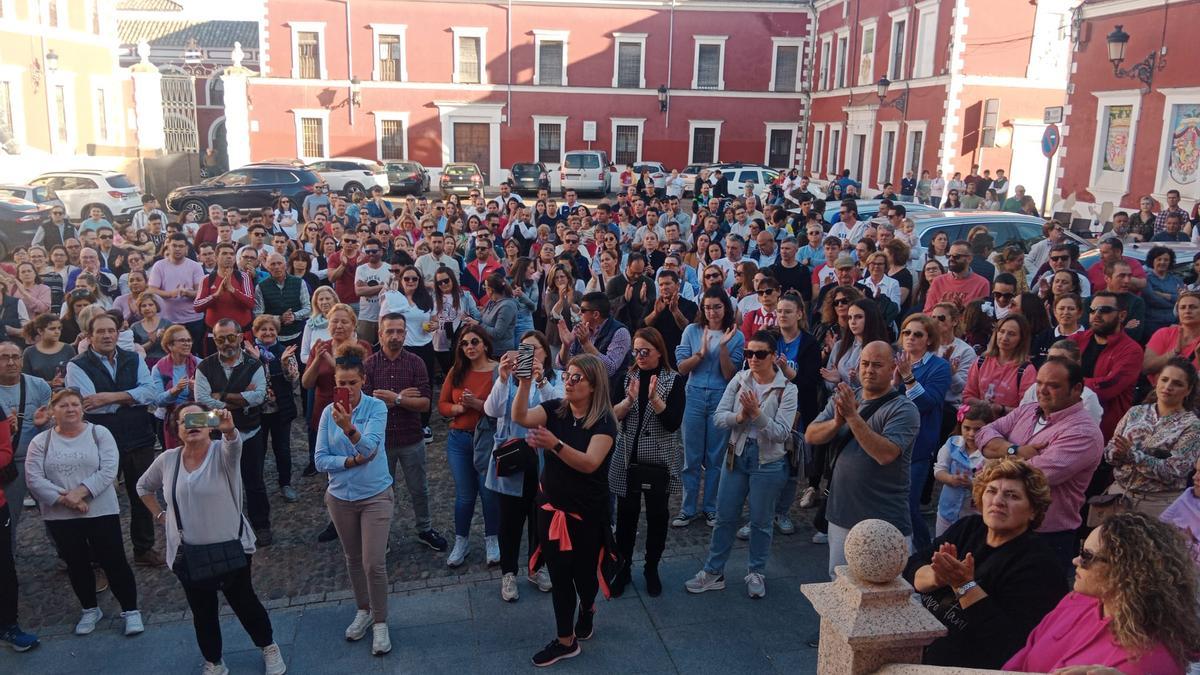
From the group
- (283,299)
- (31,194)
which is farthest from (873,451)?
(31,194)

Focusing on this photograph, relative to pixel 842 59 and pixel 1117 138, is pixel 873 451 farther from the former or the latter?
pixel 842 59

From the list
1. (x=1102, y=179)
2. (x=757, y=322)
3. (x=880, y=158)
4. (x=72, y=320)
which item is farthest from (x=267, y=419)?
(x=880, y=158)

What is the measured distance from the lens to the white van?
105 feet

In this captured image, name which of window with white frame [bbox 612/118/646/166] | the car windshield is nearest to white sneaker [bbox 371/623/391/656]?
the car windshield

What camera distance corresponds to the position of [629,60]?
36.9 meters

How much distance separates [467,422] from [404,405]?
1.64ft

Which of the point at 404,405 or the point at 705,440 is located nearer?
the point at 404,405

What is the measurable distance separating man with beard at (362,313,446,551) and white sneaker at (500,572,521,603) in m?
0.91

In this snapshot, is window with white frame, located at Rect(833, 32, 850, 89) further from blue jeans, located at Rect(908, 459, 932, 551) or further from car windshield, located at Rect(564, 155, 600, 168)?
blue jeans, located at Rect(908, 459, 932, 551)

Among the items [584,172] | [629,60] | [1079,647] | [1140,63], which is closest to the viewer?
[1079,647]

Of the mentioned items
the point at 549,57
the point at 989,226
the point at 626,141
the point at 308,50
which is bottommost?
the point at 989,226

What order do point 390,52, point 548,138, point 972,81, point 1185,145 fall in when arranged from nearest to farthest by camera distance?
point 1185,145, point 972,81, point 390,52, point 548,138

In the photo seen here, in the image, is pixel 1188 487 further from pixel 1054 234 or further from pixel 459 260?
pixel 459 260

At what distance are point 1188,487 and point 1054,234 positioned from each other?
744 centimetres
